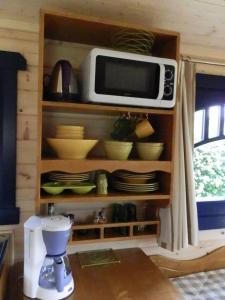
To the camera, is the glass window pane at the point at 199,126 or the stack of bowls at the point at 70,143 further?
the glass window pane at the point at 199,126

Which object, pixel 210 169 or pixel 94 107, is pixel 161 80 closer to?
pixel 94 107

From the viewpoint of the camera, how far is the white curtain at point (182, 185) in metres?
1.49

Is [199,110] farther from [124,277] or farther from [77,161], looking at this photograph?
[124,277]

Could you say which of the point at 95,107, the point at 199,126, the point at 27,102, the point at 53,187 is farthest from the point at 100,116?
the point at 199,126

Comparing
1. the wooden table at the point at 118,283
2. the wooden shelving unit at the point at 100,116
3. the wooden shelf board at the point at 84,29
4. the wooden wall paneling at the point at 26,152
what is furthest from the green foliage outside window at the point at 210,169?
the wooden wall paneling at the point at 26,152

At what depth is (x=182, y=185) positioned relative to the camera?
1.52 metres

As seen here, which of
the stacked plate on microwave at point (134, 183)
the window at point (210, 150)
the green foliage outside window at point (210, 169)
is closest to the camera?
the stacked plate on microwave at point (134, 183)

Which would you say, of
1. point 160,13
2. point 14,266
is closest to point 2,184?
point 14,266

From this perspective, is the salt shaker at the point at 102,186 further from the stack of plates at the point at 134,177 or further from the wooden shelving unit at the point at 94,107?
the wooden shelving unit at the point at 94,107

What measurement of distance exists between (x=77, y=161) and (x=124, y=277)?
2.03 ft

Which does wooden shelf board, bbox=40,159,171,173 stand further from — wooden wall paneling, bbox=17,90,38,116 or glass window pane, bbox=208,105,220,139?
glass window pane, bbox=208,105,220,139

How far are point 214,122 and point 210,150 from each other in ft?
0.68

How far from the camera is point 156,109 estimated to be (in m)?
1.36

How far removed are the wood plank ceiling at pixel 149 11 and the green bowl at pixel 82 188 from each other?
2.98ft
